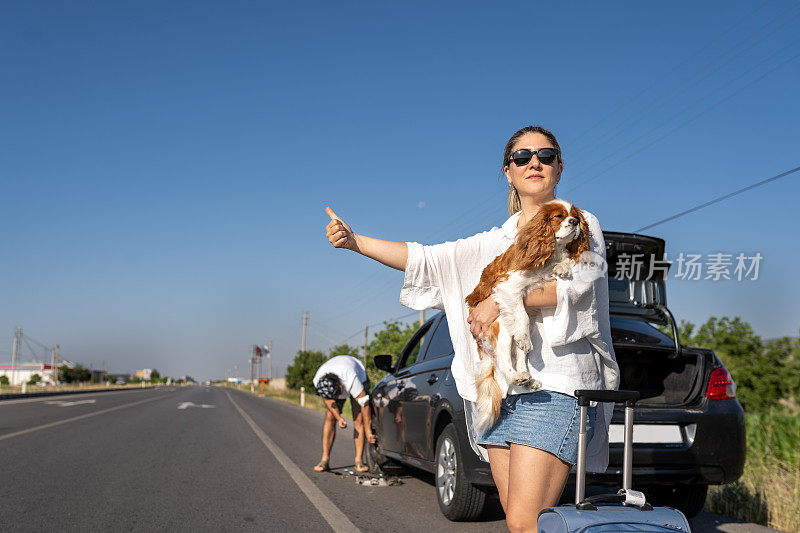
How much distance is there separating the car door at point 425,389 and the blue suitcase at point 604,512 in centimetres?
348

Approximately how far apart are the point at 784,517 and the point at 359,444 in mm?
4679

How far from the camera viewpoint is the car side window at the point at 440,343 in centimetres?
593

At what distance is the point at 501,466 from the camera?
2.21m

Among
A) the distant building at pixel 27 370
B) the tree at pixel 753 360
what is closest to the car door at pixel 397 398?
the tree at pixel 753 360

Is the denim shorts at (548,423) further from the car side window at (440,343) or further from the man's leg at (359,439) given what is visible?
the man's leg at (359,439)

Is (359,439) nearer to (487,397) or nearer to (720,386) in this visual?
(720,386)

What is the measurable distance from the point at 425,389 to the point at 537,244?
164 inches

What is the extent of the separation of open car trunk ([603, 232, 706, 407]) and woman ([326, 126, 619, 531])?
9.17 feet

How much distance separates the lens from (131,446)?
1034 cm

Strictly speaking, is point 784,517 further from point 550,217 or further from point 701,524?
point 550,217

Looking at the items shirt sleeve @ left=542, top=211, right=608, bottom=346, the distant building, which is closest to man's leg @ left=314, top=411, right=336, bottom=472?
shirt sleeve @ left=542, top=211, right=608, bottom=346

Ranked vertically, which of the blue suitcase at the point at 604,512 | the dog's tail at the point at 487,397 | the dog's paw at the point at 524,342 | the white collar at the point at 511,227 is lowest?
the blue suitcase at the point at 604,512

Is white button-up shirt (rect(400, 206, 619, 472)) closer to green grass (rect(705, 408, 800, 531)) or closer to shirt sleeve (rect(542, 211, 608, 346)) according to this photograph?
shirt sleeve (rect(542, 211, 608, 346))

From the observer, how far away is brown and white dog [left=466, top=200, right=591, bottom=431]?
2037 millimetres
